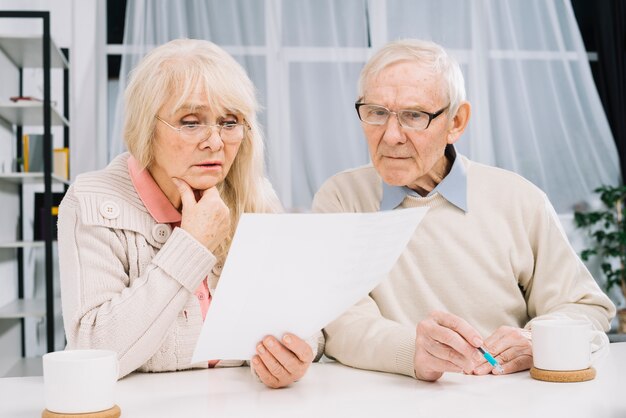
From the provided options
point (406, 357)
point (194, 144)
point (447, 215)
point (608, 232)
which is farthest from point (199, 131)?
point (608, 232)

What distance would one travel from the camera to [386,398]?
3.44 feet

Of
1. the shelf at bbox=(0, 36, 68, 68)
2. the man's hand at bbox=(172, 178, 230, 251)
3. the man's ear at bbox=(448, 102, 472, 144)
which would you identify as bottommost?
the man's hand at bbox=(172, 178, 230, 251)

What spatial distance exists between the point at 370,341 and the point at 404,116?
1.71 ft

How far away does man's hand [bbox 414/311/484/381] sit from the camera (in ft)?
3.61

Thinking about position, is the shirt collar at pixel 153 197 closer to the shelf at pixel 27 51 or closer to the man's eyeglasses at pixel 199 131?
the man's eyeglasses at pixel 199 131

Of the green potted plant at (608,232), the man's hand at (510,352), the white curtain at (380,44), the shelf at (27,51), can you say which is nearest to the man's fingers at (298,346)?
the man's hand at (510,352)

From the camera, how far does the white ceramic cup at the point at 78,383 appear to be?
909 mm

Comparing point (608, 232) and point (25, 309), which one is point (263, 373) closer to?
point (25, 309)

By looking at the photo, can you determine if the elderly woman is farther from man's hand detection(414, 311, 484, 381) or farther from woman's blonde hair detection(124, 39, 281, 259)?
man's hand detection(414, 311, 484, 381)

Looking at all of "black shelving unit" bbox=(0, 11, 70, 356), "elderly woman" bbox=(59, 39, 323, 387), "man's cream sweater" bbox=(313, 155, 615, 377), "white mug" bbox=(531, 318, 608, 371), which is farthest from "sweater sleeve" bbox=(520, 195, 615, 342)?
"black shelving unit" bbox=(0, 11, 70, 356)

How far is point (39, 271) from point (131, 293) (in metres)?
3.48

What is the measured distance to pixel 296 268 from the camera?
38.2 inches

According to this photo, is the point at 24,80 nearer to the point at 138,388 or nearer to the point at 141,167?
the point at 141,167

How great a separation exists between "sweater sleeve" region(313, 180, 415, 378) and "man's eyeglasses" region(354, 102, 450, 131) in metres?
0.38
